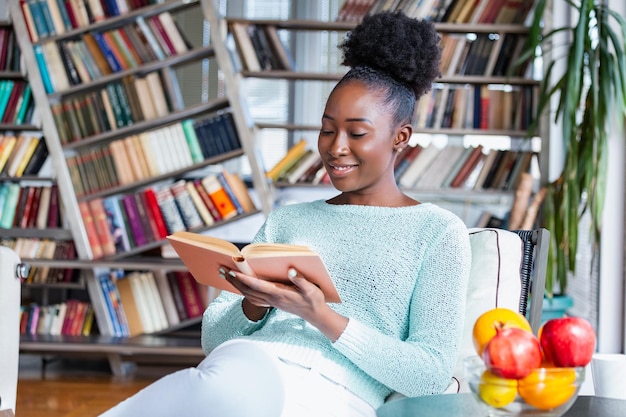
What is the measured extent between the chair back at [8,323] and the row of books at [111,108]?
186 centimetres

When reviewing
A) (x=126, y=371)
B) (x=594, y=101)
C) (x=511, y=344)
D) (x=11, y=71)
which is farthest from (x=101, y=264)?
(x=511, y=344)

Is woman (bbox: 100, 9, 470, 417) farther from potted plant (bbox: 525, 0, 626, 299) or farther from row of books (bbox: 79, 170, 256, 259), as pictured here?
row of books (bbox: 79, 170, 256, 259)

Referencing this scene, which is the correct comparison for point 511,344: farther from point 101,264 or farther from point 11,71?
point 11,71

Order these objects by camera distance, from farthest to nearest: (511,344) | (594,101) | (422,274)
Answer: (594,101)
(422,274)
(511,344)

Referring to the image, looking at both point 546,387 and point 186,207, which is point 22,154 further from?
point 546,387

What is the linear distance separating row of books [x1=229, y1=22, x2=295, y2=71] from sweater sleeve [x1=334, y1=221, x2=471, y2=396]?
8.95 feet

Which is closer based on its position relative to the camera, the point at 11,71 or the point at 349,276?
the point at 349,276

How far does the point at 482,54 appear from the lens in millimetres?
4172

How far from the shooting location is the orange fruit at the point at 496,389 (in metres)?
1.05

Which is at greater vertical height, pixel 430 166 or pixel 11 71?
pixel 11 71

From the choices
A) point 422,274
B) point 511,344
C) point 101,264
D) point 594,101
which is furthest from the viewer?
point 101,264

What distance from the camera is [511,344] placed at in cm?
104

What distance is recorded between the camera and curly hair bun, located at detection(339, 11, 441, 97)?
175cm

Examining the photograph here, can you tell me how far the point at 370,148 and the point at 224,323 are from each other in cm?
44
